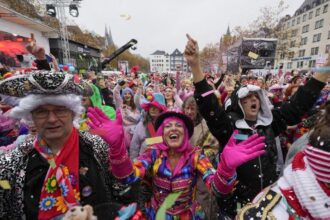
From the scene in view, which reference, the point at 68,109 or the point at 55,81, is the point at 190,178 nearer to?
the point at 68,109

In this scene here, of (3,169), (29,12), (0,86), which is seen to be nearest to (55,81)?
(0,86)

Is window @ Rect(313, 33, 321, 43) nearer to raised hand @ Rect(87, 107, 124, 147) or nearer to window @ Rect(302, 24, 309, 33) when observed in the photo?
window @ Rect(302, 24, 309, 33)

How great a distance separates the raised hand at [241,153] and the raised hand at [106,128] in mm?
755

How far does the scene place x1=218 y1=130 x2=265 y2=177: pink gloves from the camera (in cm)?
145

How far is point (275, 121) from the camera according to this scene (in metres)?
2.25

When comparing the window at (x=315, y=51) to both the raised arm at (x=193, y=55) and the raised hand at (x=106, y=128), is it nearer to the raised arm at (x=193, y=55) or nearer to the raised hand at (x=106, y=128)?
the raised arm at (x=193, y=55)

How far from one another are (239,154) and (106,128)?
0.94 meters

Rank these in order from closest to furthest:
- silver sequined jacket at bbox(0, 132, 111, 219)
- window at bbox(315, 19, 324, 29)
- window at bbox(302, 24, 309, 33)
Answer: silver sequined jacket at bbox(0, 132, 111, 219) < window at bbox(315, 19, 324, 29) < window at bbox(302, 24, 309, 33)

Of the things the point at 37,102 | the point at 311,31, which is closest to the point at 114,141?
the point at 37,102

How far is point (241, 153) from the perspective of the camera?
4.79 feet

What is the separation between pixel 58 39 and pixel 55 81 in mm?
24444

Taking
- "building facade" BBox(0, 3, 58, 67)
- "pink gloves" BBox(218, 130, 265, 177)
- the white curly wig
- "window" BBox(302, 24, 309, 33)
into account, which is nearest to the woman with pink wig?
"pink gloves" BBox(218, 130, 265, 177)

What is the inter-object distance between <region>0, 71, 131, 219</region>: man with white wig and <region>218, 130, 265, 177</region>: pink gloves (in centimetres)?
82

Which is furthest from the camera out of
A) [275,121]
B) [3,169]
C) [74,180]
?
[275,121]
